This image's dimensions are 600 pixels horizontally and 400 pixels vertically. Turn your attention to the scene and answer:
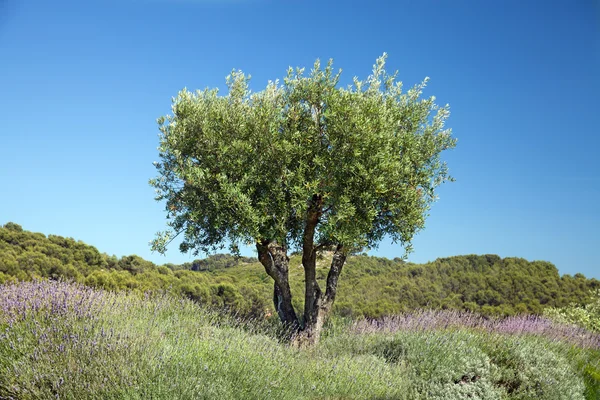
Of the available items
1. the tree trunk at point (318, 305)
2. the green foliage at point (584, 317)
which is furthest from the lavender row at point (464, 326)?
the green foliage at point (584, 317)

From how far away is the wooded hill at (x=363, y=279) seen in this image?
118ft

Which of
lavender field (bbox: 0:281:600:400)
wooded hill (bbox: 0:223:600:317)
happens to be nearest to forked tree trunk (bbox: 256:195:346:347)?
lavender field (bbox: 0:281:600:400)

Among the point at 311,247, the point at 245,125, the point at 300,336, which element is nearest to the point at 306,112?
the point at 245,125

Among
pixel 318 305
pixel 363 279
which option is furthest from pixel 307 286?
pixel 363 279

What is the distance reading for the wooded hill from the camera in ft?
118

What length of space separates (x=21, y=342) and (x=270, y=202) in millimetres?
6409

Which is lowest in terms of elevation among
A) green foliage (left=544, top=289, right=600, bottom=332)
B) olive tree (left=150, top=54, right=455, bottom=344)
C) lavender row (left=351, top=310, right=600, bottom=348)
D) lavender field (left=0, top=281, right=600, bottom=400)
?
lavender field (left=0, top=281, right=600, bottom=400)

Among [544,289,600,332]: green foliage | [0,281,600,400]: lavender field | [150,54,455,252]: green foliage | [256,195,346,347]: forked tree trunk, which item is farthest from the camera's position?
[544,289,600,332]: green foliage

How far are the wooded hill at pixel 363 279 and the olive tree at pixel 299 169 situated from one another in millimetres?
19651

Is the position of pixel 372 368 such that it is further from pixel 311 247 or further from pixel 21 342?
pixel 21 342

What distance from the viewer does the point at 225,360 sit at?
7.82 metres

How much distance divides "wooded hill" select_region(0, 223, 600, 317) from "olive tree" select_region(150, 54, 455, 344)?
19651mm

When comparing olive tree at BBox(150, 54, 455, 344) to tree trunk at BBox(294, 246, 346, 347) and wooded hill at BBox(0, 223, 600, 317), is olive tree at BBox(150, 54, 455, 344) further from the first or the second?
wooded hill at BBox(0, 223, 600, 317)

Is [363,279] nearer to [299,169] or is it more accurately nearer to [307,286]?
[307,286]
